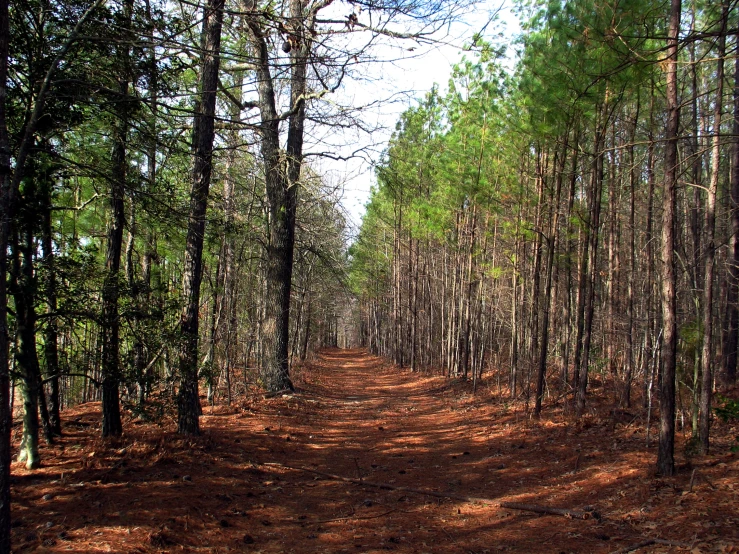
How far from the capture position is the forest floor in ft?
14.4

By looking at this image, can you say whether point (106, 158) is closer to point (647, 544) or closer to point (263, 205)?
point (263, 205)

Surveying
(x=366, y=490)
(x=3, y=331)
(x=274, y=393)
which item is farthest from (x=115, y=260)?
(x=274, y=393)

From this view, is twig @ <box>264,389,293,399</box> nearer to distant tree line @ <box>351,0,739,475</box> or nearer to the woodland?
the woodland

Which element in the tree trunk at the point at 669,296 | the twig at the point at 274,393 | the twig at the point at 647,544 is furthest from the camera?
the twig at the point at 274,393

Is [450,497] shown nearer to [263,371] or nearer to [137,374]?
[137,374]

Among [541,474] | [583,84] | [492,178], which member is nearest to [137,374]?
[541,474]

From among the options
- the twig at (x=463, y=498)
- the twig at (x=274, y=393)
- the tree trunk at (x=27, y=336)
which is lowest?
the twig at (x=463, y=498)

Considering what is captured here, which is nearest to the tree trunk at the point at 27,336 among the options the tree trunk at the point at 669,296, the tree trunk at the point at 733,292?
the tree trunk at the point at 669,296

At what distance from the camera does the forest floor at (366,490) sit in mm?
4402

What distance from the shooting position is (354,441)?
9.12 metres

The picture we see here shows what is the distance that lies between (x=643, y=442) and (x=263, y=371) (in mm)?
8236

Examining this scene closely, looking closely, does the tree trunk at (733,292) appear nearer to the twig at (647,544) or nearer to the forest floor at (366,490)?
the forest floor at (366,490)

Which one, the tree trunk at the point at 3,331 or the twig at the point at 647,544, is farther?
the twig at the point at 647,544

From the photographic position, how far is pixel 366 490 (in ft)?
20.4
